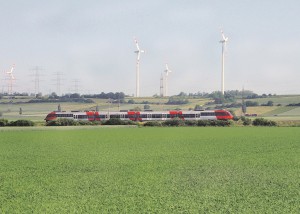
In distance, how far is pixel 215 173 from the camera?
22.2 m

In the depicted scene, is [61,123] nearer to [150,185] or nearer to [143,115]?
[143,115]

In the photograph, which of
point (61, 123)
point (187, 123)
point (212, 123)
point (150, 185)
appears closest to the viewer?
point (150, 185)

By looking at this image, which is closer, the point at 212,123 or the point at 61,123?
the point at 61,123

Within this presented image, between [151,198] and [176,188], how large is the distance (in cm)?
220

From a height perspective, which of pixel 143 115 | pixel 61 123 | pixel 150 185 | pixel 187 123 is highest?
pixel 143 115

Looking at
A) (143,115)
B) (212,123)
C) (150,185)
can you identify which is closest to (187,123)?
(212,123)

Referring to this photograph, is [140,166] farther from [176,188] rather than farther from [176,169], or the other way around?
[176,188]

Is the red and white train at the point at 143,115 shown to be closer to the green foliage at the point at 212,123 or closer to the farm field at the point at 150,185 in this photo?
the green foliage at the point at 212,123

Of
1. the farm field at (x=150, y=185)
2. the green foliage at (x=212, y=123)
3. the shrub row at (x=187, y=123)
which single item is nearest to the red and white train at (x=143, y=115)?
the shrub row at (x=187, y=123)

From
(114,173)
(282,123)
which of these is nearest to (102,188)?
(114,173)

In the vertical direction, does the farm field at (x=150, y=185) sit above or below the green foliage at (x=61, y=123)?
above

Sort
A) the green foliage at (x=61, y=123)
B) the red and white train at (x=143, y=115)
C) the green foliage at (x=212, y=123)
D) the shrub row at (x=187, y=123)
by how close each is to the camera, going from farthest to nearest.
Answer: the red and white train at (x=143, y=115)
the green foliage at (x=212, y=123)
the shrub row at (x=187, y=123)
the green foliage at (x=61, y=123)

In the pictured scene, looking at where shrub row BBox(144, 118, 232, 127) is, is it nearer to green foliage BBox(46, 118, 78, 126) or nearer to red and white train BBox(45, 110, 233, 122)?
red and white train BBox(45, 110, 233, 122)

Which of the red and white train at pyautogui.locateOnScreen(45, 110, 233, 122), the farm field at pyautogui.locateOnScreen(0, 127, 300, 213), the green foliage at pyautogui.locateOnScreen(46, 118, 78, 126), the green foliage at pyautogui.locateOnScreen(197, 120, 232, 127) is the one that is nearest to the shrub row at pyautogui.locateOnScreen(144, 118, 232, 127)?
the green foliage at pyautogui.locateOnScreen(197, 120, 232, 127)
